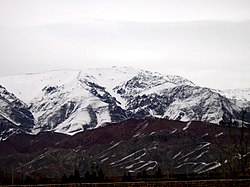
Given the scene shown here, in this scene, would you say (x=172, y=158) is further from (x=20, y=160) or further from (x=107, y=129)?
(x=107, y=129)

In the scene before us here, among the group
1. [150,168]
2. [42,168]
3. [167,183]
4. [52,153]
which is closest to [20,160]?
[52,153]

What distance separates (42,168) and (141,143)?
96.2 feet

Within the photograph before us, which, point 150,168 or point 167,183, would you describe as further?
point 150,168

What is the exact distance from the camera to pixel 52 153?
156750 mm

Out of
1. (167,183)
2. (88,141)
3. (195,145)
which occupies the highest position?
(167,183)

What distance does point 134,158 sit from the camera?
141 metres

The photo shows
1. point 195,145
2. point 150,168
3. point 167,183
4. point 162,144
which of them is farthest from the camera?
point 162,144

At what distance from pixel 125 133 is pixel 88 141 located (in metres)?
12.6

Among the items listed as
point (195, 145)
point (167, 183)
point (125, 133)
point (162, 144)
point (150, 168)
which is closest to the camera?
point (167, 183)

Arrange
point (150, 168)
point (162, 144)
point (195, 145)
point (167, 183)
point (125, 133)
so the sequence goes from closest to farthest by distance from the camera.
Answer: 1. point (167, 183)
2. point (150, 168)
3. point (195, 145)
4. point (162, 144)
5. point (125, 133)

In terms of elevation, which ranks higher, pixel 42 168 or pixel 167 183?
pixel 167 183

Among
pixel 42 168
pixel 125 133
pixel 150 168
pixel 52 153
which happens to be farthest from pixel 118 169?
pixel 125 133

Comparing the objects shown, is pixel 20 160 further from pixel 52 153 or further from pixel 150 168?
pixel 150 168

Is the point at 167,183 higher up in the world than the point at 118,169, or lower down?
higher up
